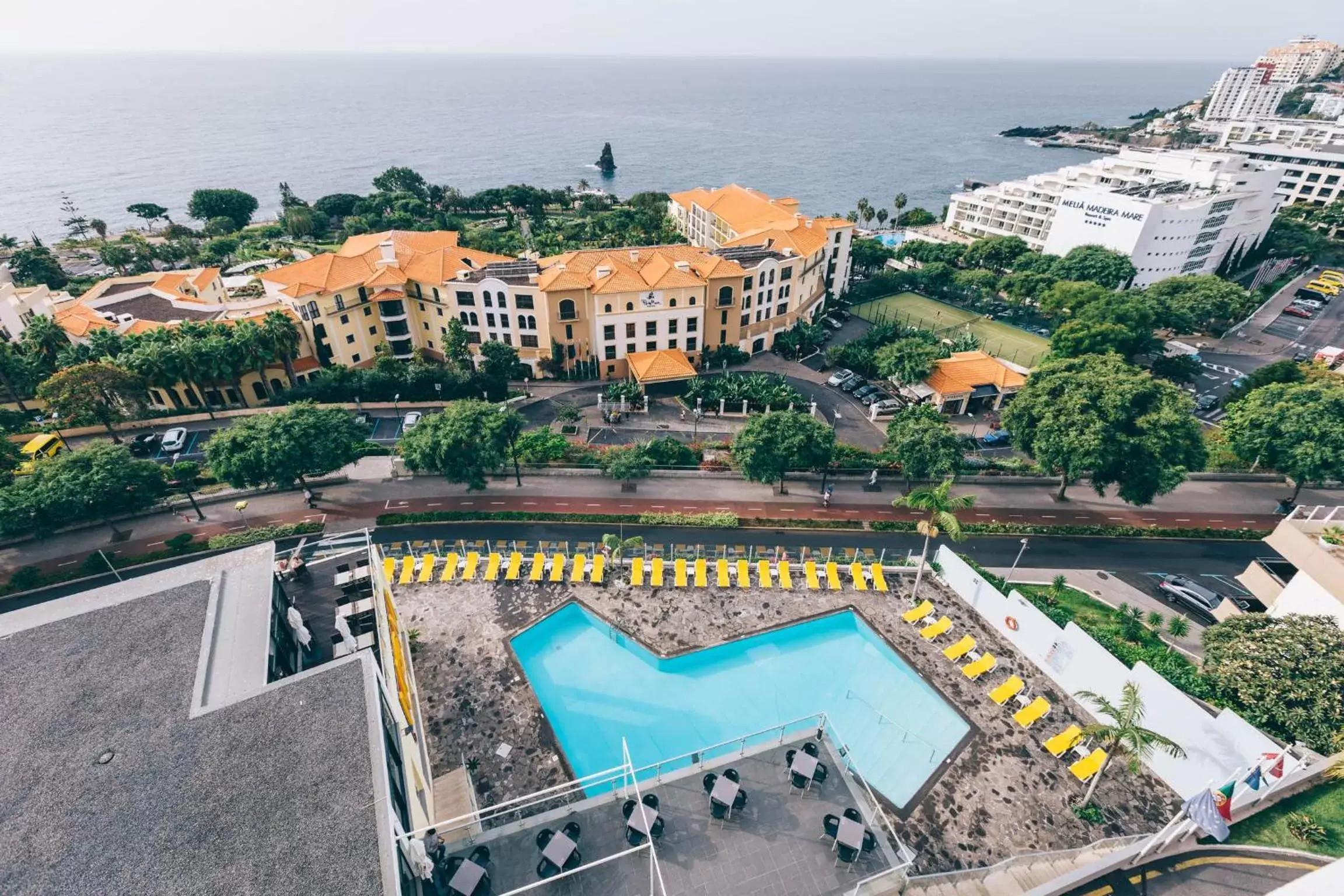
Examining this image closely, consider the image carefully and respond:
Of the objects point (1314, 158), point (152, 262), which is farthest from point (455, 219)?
point (1314, 158)

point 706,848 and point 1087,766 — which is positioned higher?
point 706,848

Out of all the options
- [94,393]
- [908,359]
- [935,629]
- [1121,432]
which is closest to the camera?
[935,629]

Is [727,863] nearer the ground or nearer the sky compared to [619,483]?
nearer the sky

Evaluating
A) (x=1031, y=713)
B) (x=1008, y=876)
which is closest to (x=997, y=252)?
(x=1031, y=713)

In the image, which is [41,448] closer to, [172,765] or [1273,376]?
[172,765]

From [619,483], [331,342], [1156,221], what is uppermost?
Answer: [1156,221]

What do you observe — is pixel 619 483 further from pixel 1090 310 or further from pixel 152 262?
pixel 152 262

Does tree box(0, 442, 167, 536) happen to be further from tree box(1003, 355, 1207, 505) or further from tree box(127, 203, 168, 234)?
tree box(127, 203, 168, 234)
